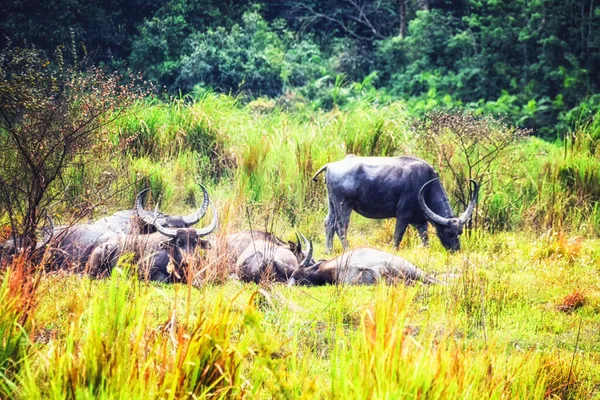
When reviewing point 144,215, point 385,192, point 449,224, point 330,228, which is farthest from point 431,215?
point 144,215

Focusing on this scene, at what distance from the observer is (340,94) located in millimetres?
22484

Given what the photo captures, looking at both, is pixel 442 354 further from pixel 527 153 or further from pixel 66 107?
pixel 527 153

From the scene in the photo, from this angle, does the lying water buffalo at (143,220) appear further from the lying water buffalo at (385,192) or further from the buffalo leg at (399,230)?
the buffalo leg at (399,230)

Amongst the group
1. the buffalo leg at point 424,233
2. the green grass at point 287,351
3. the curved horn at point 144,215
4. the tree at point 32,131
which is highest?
the tree at point 32,131

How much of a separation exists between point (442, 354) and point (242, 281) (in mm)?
4365

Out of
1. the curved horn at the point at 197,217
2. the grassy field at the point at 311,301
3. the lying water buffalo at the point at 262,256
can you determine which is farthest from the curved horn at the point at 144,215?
the lying water buffalo at the point at 262,256

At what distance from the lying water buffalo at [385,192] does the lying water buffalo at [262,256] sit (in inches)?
65.2

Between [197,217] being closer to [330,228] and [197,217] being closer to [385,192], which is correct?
[330,228]

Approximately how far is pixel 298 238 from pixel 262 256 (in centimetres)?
107

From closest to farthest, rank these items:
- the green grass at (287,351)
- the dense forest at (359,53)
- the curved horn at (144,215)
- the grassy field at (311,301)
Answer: the green grass at (287,351), the grassy field at (311,301), the curved horn at (144,215), the dense forest at (359,53)

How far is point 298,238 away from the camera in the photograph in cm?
898

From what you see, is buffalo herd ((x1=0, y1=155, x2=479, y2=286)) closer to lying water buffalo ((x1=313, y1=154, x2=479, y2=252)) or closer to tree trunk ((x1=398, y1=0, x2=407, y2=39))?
lying water buffalo ((x1=313, y1=154, x2=479, y2=252))

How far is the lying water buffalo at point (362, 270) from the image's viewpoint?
7695mm

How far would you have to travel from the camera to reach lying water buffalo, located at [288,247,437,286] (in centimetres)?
770
